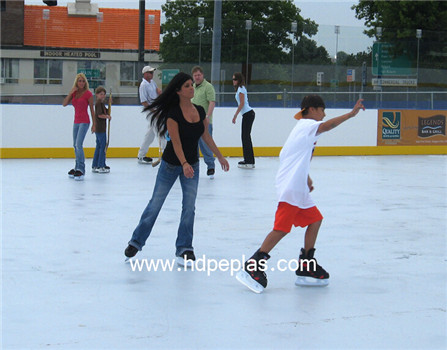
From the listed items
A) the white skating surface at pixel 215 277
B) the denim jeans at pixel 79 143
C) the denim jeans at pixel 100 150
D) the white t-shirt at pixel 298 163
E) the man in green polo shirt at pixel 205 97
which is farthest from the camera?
the denim jeans at pixel 100 150

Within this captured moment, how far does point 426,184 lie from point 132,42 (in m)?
7.80

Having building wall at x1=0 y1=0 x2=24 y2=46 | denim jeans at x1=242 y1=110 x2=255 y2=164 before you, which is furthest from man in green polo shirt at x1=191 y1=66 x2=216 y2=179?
building wall at x1=0 y1=0 x2=24 y2=46

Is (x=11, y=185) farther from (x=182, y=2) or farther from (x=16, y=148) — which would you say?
(x=182, y=2)

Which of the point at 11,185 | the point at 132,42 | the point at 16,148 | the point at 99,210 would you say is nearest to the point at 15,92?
the point at 16,148

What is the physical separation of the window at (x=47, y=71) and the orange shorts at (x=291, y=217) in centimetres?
1126

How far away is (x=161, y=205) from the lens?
18.4 ft

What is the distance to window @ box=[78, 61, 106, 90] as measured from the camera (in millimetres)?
15797

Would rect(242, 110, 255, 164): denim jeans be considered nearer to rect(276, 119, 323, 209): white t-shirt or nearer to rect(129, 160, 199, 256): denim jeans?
rect(129, 160, 199, 256): denim jeans

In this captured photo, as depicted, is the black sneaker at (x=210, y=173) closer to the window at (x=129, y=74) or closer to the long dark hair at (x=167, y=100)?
the window at (x=129, y=74)

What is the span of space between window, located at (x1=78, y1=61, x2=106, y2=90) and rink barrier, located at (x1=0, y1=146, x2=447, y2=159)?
1844mm

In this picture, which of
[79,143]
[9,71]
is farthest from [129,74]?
[79,143]

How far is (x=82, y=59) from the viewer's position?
15906 millimetres

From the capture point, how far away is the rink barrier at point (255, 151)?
14141 mm

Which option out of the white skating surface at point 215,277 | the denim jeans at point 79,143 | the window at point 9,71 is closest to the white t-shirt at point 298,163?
Result: the white skating surface at point 215,277
